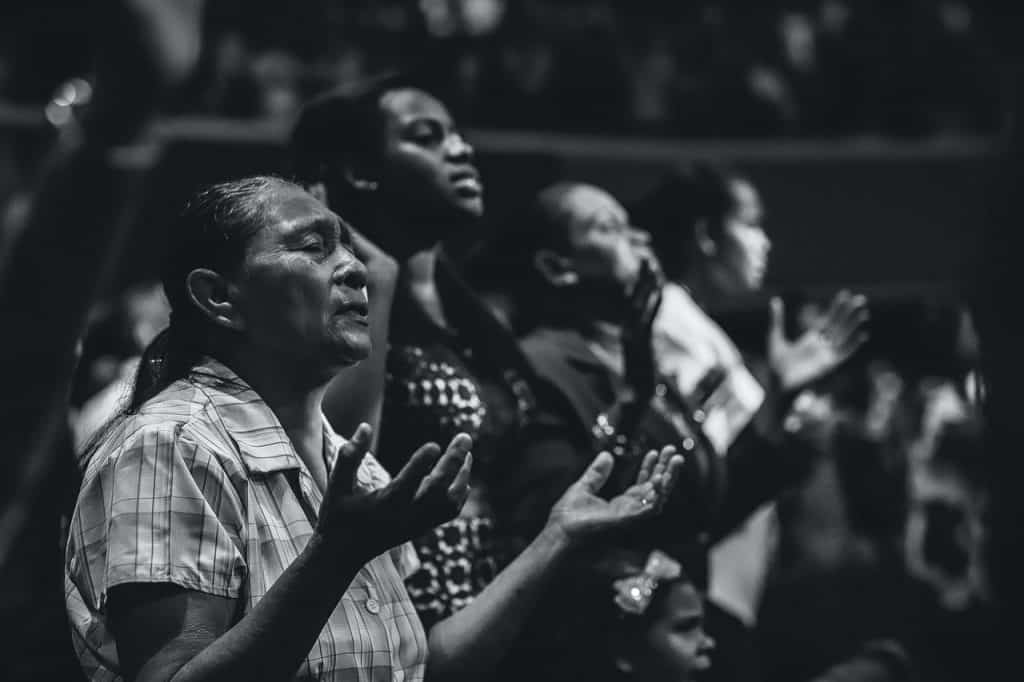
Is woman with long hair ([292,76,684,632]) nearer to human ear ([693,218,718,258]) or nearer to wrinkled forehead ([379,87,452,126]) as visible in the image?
wrinkled forehead ([379,87,452,126])

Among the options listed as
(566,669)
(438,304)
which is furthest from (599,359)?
(566,669)

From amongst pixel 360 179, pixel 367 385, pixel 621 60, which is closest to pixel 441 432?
pixel 367 385

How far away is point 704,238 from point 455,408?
4.69 ft

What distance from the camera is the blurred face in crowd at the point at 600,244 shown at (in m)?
2.88

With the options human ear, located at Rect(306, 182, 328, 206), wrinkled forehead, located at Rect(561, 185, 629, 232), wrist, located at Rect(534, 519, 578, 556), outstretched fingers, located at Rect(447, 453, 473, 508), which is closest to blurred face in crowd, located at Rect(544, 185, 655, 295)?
wrinkled forehead, located at Rect(561, 185, 629, 232)

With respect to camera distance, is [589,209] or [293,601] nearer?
[293,601]

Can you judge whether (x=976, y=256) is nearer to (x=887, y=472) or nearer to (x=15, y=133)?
(x=887, y=472)

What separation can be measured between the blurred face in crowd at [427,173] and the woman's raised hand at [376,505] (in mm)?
1088

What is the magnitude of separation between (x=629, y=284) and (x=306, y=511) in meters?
1.30

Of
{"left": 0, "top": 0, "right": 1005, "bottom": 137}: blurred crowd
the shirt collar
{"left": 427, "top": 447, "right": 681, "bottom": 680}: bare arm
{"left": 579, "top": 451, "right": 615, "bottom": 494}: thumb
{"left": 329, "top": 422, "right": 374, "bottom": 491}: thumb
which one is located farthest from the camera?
{"left": 0, "top": 0, "right": 1005, "bottom": 137}: blurred crowd

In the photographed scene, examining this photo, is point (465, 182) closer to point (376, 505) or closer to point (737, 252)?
point (376, 505)

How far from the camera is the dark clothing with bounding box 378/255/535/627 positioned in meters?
2.32

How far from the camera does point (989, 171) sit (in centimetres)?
133

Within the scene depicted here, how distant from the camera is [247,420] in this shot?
1711 millimetres
